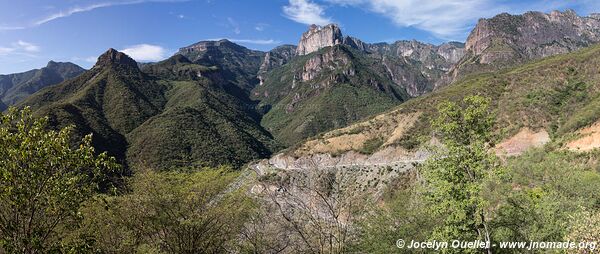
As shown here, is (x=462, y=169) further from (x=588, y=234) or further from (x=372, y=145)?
(x=372, y=145)

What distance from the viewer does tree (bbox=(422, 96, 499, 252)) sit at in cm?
1888

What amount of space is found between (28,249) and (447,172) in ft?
58.0

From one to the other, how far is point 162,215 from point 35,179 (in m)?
9.95

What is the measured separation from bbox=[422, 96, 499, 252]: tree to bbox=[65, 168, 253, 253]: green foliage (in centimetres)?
1156

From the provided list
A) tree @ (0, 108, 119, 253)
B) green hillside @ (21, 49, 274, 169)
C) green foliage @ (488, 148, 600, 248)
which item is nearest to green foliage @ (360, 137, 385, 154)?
green foliage @ (488, 148, 600, 248)

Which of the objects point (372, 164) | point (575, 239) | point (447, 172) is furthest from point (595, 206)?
point (372, 164)

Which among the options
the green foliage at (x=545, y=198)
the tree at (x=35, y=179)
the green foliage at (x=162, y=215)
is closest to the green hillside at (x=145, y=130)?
the green foliage at (x=545, y=198)

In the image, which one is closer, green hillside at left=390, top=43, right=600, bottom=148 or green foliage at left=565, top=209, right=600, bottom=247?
green foliage at left=565, top=209, right=600, bottom=247

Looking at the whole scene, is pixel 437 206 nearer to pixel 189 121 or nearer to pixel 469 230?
pixel 469 230

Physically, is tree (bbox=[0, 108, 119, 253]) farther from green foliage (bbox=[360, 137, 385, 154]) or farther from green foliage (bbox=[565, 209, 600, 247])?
green foliage (bbox=[360, 137, 385, 154])

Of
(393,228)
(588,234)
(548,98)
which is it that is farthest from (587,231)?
(548,98)

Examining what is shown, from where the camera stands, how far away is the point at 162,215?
67.3ft

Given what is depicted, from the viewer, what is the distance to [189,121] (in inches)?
7180

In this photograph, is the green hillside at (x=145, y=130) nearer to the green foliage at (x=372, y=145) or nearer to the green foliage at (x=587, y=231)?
the green foliage at (x=372, y=145)
